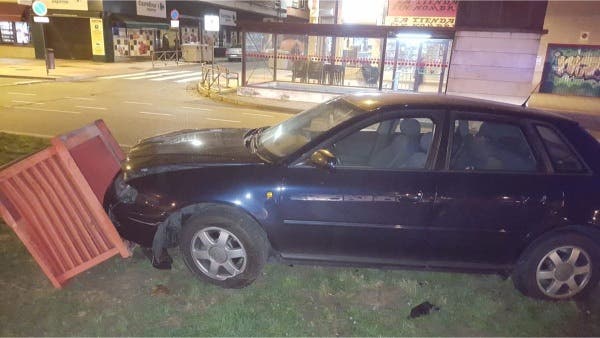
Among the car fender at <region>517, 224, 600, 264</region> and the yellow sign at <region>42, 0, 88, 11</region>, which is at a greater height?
the yellow sign at <region>42, 0, 88, 11</region>

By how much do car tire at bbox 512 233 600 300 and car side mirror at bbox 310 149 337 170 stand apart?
1790mm

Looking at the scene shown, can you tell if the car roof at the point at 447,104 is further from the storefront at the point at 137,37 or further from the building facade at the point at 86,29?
the storefront at the point at 137,37

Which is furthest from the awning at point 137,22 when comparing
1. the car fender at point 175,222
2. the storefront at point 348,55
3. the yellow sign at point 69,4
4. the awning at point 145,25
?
the car fender at point 175,222

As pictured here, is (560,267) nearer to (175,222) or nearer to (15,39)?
(175,222)

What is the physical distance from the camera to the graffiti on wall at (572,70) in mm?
19797

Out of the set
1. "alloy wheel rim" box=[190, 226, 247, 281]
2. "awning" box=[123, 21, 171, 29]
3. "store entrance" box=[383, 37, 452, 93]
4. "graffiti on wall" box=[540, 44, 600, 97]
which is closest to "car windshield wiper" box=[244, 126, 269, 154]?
"alloy wheel rim" box=[190, 226, 247, 281]

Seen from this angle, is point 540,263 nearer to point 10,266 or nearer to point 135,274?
point 135,274

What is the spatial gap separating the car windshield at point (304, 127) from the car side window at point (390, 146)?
19 centimetres

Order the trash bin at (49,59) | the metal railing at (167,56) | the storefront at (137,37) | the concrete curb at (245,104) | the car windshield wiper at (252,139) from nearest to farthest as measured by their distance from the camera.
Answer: the car windshield wiper at (252,139) → the concrete curb at (245,104) → the trash bin at (49,59) → the storefront at (137,37) → the metal railing at (167,56)

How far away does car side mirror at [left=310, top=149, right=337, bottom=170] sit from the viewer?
11.0 ft

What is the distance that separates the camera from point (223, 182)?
3521 mm

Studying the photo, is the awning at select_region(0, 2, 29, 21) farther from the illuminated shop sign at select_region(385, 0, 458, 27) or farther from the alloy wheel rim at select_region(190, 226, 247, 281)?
the alloy wheel rim at select_region(190, 226, 247, 281)

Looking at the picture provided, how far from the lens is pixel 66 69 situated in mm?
21969

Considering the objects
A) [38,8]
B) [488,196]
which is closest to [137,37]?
[38,8]
